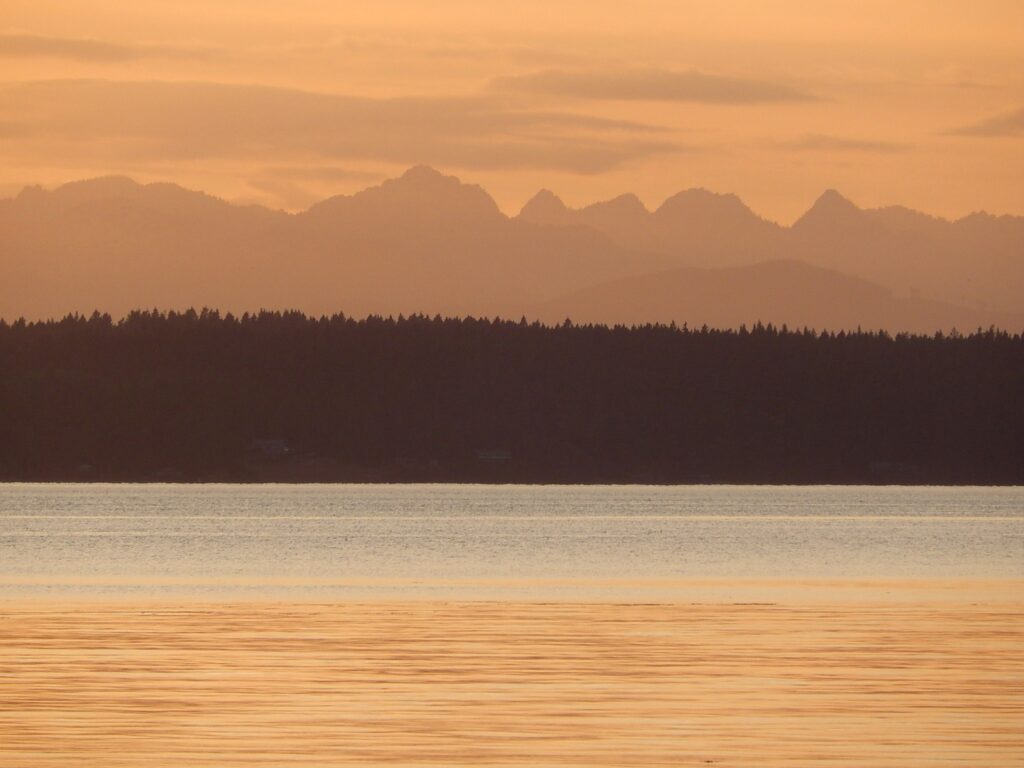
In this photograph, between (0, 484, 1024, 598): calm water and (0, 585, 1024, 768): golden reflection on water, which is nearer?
(0, 585, 1024, 768): golden reflection on water

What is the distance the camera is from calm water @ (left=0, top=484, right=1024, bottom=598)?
6181cm

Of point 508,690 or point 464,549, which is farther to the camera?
point 464,549

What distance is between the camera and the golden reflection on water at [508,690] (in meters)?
24.2

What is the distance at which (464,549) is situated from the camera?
93.4 m

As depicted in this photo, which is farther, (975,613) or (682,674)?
(975,613)

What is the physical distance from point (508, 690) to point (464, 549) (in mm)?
64223

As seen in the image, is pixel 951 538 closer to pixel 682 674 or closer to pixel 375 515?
pixel 375 515

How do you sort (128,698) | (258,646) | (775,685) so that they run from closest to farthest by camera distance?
(128,698)
(775,685)
(258,646)

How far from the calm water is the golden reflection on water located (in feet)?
48.6

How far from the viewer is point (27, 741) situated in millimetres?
24500

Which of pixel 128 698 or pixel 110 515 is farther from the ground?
pixel 128 698

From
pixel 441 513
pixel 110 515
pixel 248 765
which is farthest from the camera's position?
pixel 441 513

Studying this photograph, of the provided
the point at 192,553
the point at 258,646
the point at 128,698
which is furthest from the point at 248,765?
the point at 192,553

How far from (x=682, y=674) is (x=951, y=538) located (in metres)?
87.1
